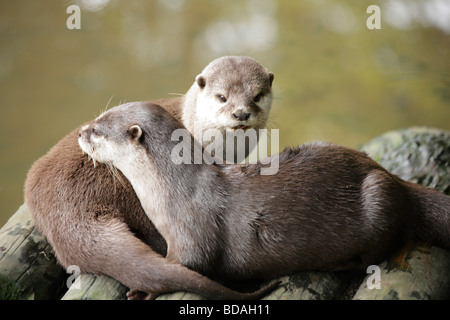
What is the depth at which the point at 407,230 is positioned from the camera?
2205mm

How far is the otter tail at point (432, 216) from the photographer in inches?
86.0

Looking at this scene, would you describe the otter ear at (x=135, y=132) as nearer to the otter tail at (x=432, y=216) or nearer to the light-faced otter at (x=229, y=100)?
the light-faced otter at (x=229, y=100)

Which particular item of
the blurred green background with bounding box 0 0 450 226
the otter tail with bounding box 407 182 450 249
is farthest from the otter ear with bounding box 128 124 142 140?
the blurred green background with bounding box 0 0 450 226

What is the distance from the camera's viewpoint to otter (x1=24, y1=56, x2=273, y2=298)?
203 centimetres

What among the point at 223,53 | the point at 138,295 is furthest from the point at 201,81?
the point at 223,53

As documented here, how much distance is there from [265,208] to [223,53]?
159 inches

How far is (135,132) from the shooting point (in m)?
2.12

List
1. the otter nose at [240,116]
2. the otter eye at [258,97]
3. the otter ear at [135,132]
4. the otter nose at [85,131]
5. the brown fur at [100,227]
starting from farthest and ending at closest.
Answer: the otter eye at [258,97] → the otter nose at [240,116] → the otter nose at [85,131] → the otter ear at [135,132] → the brown fur at [100,227]

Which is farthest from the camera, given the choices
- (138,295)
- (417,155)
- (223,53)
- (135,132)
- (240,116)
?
(223,53)

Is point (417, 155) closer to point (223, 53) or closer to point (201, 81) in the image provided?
point (201, 81)

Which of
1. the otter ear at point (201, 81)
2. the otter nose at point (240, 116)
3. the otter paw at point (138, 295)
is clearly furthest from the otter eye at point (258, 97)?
the otter paw at point (138, 295)
